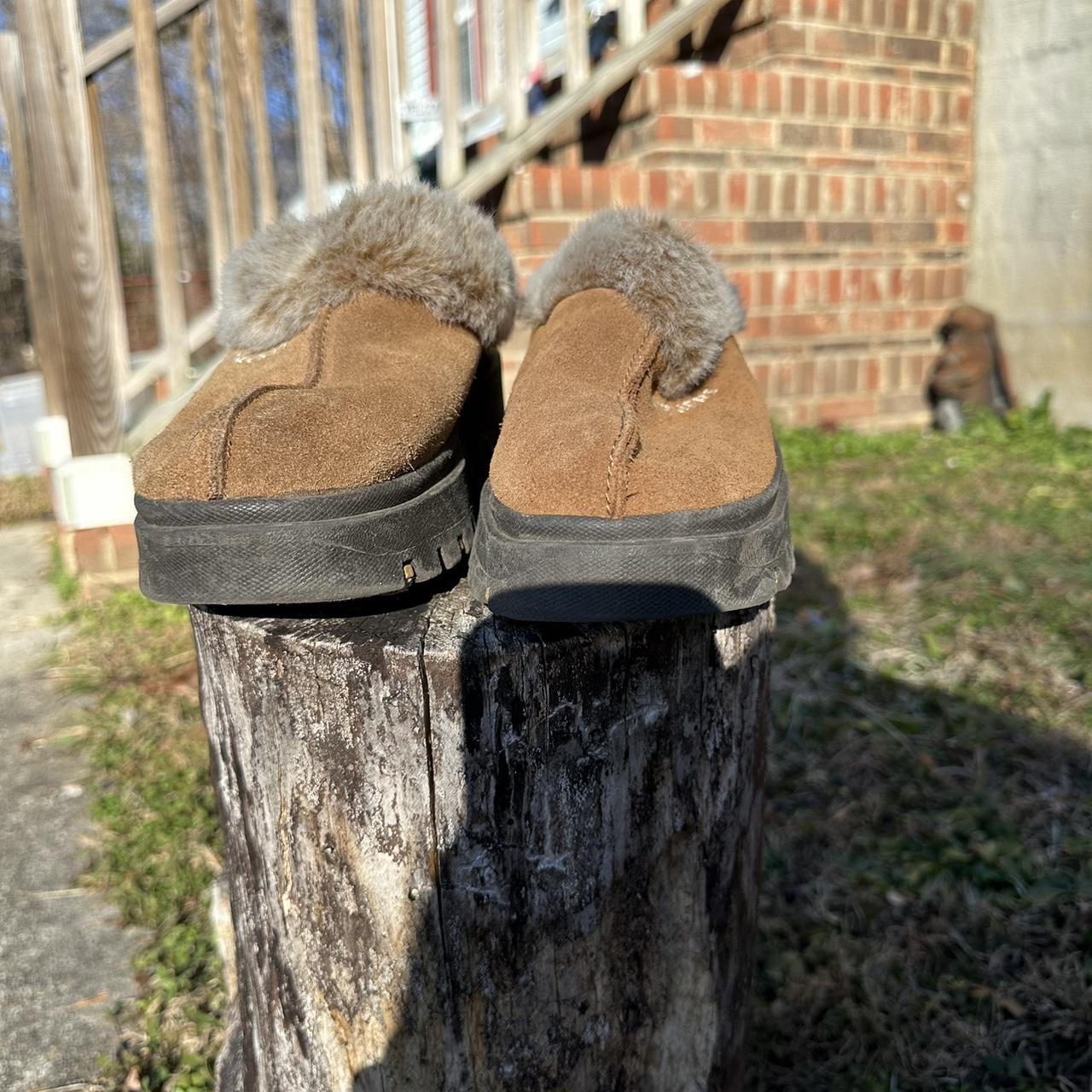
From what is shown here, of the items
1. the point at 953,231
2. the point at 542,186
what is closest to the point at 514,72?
the point at 542,186

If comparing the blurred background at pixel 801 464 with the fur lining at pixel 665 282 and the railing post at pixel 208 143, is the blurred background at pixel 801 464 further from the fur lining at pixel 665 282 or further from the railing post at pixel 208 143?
the fur lining at pixel 665 282

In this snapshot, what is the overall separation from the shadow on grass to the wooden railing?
2.33m

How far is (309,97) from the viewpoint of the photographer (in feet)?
11.5

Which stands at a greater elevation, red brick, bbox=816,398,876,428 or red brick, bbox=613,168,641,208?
red brick, bbox=613,168,641,208

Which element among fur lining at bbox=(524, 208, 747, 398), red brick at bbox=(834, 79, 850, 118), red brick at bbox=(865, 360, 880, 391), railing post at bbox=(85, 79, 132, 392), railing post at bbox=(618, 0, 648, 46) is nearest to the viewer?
fur lining at bbox=(524, 208, 747, 398)

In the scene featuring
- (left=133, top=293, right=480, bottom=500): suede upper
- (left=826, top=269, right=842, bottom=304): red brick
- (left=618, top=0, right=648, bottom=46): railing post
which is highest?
(left=618, top=0, right=648, bottom=46): railing post

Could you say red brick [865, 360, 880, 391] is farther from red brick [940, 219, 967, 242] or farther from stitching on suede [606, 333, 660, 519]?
stitching on suede [606, 333, 660, 519]

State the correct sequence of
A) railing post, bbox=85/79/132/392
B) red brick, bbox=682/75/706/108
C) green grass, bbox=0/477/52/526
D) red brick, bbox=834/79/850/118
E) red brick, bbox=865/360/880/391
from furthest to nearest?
green grass, bbox=0/477/52/526 → red brick, bbox=865/360/880/391 → red brick, bbox=834/79/850/118 → red brick, bbox=682/75/706/108 → railing post, bbox=85/79/132/392

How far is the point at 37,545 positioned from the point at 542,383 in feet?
15.2

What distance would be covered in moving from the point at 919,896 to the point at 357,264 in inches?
67.8

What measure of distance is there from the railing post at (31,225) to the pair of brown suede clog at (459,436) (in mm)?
2406

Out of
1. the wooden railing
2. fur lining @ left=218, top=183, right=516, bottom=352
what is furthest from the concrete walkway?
fur lining @ left=218, top=183, right=516, bottom=352

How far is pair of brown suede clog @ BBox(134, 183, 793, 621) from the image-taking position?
109 cm

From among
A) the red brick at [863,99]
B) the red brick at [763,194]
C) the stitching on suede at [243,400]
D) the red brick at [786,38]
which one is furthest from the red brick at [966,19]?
the stitching on suede at [243,400]
